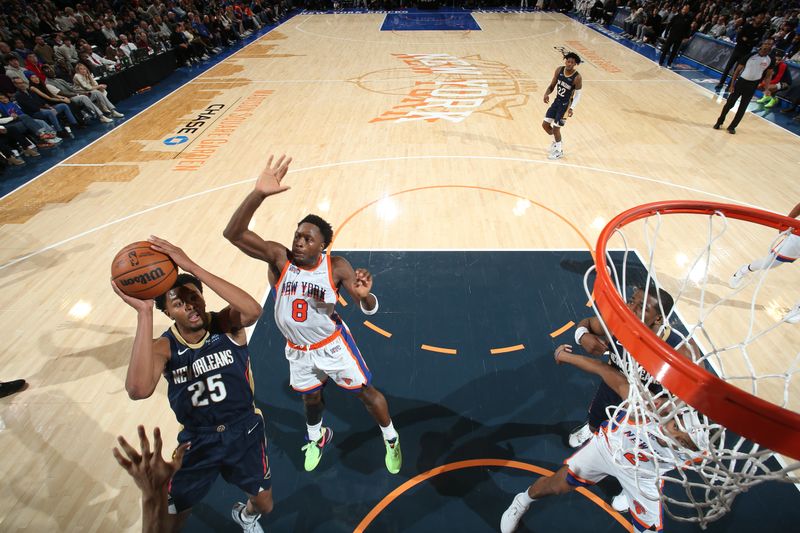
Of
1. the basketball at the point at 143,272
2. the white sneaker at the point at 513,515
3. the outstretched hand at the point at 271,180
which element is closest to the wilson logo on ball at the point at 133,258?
the basketball at the point at 143,272

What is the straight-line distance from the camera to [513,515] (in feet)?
9.41

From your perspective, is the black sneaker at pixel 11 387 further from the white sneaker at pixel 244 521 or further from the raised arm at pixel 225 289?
the raised arm at pixel 225 289

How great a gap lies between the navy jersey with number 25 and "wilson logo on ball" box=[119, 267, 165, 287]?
0.32 meters

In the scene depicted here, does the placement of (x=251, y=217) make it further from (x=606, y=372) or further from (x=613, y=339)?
(x=613, y=339)

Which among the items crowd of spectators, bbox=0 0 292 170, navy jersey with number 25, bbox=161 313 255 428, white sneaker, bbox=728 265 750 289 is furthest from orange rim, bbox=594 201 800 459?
crowd of spectators, bbox=0 0 292 170

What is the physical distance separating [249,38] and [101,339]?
17.2m

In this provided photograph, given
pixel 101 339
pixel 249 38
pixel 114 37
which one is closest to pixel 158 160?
pixel 101 339

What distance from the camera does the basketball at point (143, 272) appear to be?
2.34 m

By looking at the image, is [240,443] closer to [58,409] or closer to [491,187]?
[58,409]

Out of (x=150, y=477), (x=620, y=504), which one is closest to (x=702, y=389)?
(x=620, y=504)

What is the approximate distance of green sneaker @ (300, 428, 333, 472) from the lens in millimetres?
3322

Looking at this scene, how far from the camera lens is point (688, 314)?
15.3ft

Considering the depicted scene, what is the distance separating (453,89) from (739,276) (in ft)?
27.6

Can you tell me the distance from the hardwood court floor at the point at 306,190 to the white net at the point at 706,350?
0.37 ft
